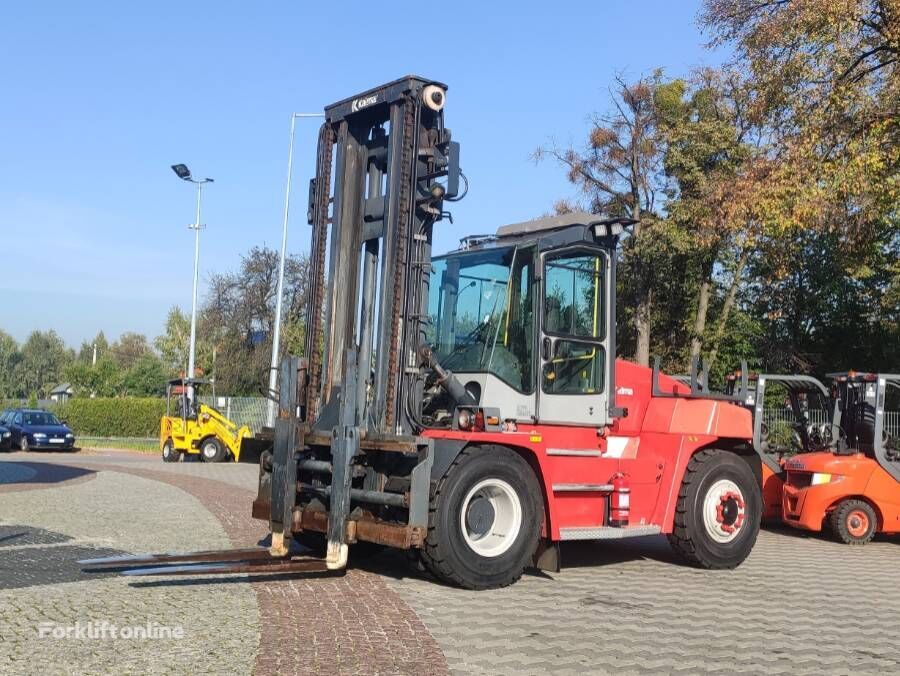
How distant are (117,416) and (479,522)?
141 ft

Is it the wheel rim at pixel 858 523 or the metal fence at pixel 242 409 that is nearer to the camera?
the wheel rim at pixel 858 523

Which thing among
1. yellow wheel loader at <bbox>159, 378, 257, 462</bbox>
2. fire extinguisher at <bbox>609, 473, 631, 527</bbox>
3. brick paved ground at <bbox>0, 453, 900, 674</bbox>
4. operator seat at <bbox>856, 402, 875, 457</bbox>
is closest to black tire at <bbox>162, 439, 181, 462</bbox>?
yellow wheel loader at <bbox>159, 378, 257, 462</bbox>

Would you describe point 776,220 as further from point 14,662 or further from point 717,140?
point 14,662

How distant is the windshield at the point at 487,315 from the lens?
882 centimetres

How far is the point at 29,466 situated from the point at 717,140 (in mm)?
21003

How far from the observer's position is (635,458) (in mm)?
9578

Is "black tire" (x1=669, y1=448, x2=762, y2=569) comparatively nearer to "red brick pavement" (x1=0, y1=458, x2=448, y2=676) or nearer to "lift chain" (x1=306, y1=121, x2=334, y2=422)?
"red brick pavement" (x1=0, y1=458, x2=448, y2=676)

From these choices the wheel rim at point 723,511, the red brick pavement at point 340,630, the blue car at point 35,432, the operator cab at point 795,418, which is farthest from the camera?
the blue car at point 35,432

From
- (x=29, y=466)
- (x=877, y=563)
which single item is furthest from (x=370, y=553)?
(x=29, y=466)

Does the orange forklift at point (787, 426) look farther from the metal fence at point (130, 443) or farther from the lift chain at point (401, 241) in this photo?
the metal fence at point (130, 443)

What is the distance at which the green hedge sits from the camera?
153ft

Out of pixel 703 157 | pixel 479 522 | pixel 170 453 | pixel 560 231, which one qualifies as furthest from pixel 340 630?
pixel 703 157

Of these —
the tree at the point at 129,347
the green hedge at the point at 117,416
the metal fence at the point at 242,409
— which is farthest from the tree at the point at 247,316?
the tree at the point at 129,347

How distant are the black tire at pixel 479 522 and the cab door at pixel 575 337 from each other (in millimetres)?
863
